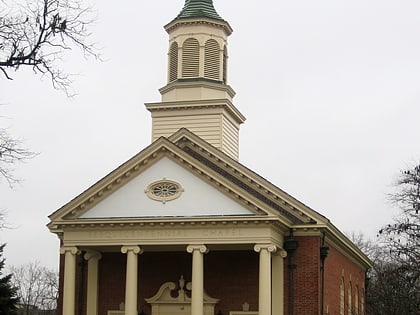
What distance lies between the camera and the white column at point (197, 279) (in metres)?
32.0

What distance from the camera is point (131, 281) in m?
32.8

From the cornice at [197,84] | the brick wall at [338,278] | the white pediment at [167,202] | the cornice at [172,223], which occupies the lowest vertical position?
the brick wall at [338,278]

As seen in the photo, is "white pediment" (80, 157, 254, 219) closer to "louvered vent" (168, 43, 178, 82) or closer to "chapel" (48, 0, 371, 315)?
"chapel" (48, 0, 371, 315)

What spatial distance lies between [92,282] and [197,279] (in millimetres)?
6272

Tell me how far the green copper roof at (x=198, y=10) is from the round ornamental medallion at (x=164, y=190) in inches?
432

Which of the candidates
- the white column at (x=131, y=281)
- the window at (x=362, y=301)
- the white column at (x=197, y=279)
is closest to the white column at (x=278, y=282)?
the white column at (x=197, y=279)

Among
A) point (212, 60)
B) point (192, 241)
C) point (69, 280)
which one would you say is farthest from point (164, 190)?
point (212, 60)

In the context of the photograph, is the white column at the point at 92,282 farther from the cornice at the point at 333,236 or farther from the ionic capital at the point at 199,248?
the cornice at the point at 333,236

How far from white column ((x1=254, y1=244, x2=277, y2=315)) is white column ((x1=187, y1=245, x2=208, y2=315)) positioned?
218cm

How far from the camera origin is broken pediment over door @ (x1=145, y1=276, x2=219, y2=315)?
3584cm

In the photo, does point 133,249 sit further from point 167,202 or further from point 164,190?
point 164,190

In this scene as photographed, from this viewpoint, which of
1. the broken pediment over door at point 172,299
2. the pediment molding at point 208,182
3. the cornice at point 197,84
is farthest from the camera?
the cornice at point 197,84

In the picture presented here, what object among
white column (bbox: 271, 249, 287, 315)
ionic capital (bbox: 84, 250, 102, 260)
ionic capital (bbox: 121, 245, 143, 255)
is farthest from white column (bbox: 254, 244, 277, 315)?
ionic capital (bbox: 84, 250, 102, 260)

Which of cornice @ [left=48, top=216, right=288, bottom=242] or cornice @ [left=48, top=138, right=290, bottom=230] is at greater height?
cornice @ [left=48, top=138, right=290, bottom=230]
